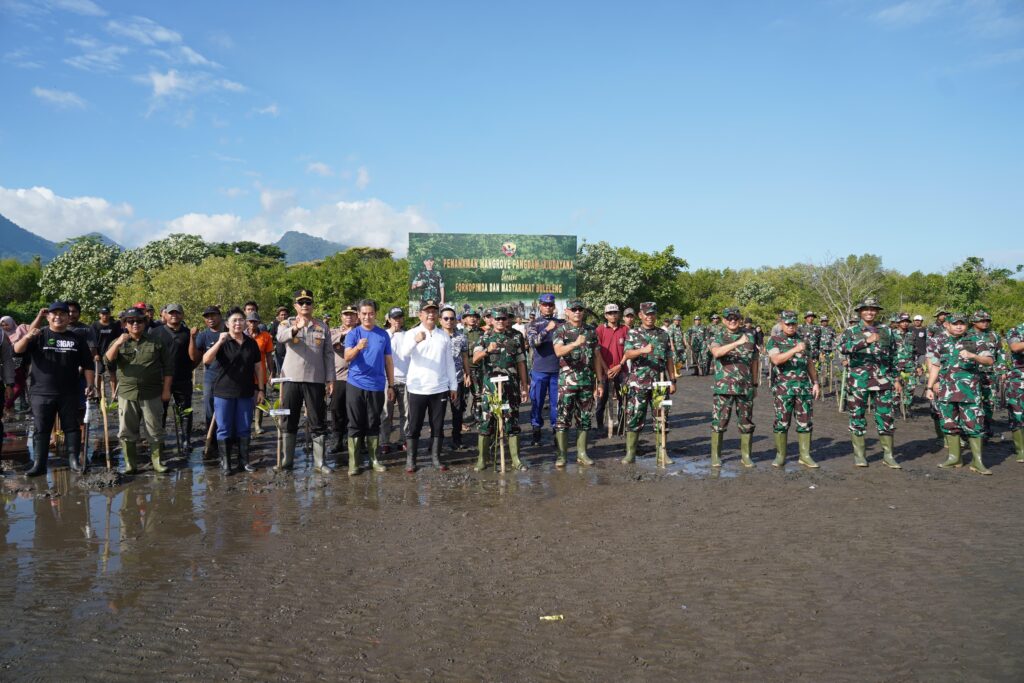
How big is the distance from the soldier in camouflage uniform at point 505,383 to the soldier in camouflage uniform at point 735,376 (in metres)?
2.53

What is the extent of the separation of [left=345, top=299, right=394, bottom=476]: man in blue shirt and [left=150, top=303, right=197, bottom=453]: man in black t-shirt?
2.51 metres

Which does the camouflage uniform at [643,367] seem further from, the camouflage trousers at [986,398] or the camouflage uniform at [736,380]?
the camouflage trousers at [986,398]

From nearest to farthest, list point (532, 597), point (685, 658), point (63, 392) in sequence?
point (685, 658)
point (532, 597)
point (63, 392)

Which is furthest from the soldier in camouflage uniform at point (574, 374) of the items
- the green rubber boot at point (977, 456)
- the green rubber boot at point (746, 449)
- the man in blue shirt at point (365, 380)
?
the green rubber boot at point (977, 456)

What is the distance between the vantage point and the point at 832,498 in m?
7.25

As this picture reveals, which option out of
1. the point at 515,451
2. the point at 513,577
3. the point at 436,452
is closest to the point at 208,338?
the point at 436,452

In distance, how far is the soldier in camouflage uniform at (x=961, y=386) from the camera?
8.51 metres

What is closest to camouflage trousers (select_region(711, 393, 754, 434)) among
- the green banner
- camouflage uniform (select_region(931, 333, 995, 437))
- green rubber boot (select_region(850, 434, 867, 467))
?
green rubber boot (select_region(850, 434, 867, 467))

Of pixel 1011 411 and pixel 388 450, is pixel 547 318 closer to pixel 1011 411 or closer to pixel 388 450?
pixel 388 450

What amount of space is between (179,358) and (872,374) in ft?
30.5

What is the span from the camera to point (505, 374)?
884 centimetres

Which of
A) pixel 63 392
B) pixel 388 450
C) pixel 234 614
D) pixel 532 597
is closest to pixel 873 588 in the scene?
pixel 532 597

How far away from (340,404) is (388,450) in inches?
39.1

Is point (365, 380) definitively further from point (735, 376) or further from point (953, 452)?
point (953, 452)
